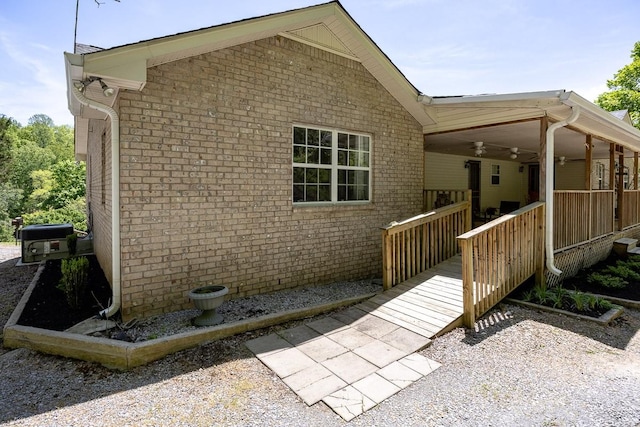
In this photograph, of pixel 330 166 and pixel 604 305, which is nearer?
pixel 604 305

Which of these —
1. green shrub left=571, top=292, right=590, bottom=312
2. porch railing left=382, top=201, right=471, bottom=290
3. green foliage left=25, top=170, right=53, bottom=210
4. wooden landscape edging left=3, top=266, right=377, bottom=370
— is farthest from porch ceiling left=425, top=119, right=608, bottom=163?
green foliage left=25, top=170, right=53, bottom=210

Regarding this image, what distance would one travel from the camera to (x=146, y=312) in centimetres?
481

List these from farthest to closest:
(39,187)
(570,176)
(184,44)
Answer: (39,187)
(570,176)
(184,44)

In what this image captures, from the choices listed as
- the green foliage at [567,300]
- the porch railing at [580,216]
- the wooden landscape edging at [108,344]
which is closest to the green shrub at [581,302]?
the green foliage at [567,300]

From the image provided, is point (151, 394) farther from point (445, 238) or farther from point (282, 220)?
point (445, 238)

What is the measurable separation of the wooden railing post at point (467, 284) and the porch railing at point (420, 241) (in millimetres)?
1411

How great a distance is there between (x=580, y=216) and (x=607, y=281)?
1650mm

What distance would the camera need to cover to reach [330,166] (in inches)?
265

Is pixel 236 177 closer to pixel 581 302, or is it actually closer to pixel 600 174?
pixel 581 302

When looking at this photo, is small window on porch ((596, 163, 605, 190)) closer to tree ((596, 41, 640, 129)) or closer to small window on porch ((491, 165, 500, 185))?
small window on porch ((491, 165, 500, 185))

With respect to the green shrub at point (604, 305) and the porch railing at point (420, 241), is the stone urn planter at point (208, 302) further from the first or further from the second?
the green shrub at point (604, 305)

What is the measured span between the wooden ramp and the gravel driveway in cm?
31

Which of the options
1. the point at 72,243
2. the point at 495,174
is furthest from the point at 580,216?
the point at 72,243

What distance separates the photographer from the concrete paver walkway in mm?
3271
